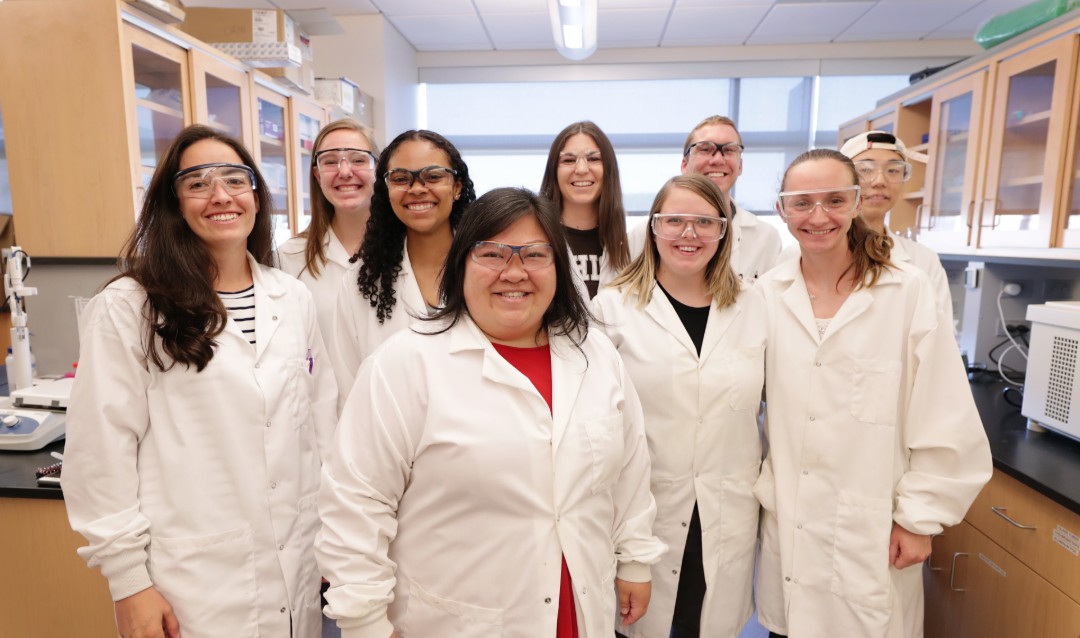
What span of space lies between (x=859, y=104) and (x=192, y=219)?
490 cm

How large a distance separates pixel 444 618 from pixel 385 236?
957 millimetres

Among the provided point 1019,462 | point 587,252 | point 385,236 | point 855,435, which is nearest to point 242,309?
point 385,236

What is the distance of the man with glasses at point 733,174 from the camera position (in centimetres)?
216

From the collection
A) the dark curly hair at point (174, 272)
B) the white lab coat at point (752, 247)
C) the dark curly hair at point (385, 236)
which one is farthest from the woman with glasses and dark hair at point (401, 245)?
the white lab coat at point (752, 247)

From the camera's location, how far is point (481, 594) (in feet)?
3.47

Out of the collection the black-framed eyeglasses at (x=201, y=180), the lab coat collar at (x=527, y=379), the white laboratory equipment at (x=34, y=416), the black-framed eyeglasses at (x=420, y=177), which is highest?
the black-framed eyeglasses at (x=420, y=177)

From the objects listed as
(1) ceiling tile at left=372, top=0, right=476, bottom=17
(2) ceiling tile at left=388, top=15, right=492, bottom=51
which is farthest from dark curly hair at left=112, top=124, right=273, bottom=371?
(2) ceiling tile at left=388, top=15, right=492, bottom=51

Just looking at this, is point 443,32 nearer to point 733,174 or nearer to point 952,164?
point 733,174

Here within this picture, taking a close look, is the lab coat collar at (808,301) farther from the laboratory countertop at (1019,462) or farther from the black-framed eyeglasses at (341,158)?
the black-framed eyeglasses at (341,158)

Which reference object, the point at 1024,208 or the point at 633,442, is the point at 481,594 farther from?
the point at 1024,208

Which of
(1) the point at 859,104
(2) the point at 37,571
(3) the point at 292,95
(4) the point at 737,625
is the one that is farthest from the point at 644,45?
(2) the point at 37,571

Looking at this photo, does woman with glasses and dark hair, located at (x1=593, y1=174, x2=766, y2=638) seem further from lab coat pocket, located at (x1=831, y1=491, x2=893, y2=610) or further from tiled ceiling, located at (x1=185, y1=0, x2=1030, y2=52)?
tiled ceiling, located at (x1=185, y1=0, x2=1030, y2=52)

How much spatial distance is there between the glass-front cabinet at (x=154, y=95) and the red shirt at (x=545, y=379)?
157 centimetres

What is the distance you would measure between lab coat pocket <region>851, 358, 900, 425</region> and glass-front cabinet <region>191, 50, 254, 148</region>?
7.91ft
